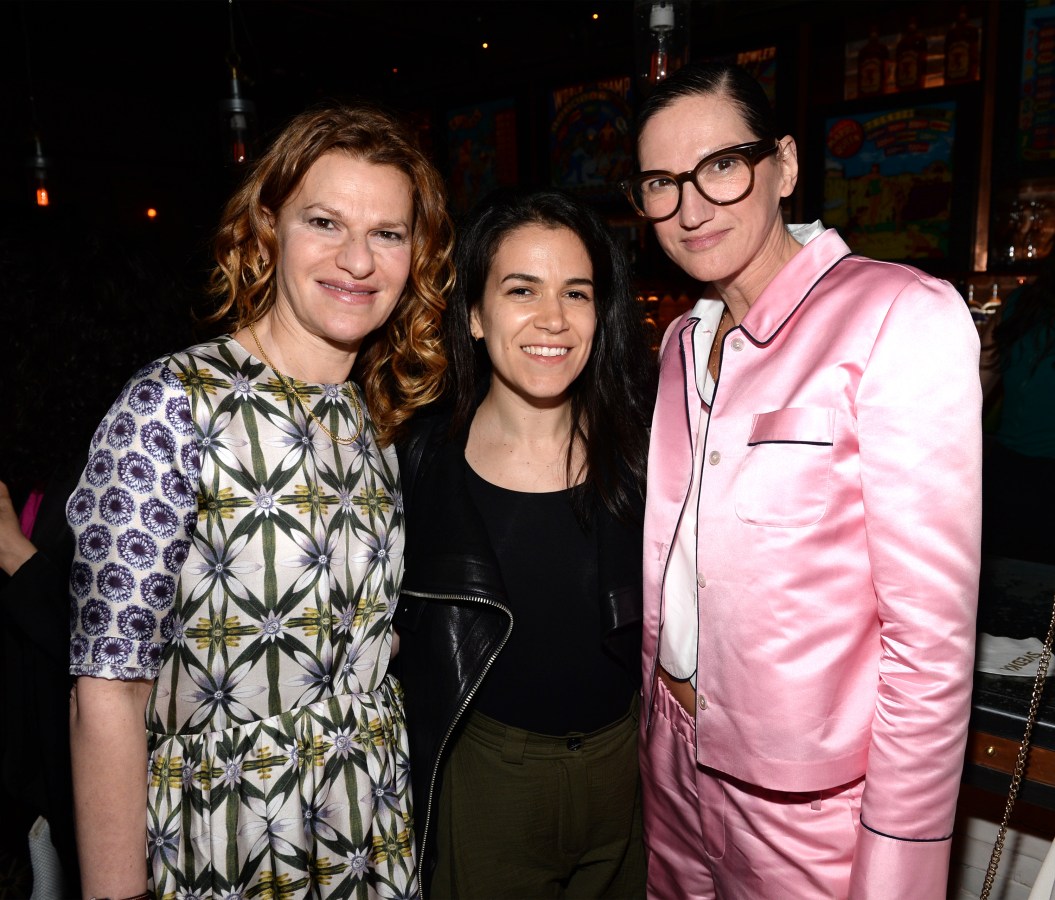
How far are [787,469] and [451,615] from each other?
824mm

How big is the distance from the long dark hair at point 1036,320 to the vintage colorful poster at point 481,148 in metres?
3.75

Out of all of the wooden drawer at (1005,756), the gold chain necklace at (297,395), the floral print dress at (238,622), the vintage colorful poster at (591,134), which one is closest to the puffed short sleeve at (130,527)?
the floral print dress at (238,622)

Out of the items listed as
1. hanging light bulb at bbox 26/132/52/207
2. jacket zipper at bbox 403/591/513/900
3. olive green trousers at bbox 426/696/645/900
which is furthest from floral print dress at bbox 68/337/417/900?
hanging light bulb at bbox 26/132/52/207

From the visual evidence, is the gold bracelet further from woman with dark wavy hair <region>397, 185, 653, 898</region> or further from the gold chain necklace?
the gold chain necklace

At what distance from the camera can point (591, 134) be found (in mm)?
5488

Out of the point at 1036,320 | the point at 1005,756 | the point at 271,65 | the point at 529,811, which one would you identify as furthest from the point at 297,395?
the point at 271,65

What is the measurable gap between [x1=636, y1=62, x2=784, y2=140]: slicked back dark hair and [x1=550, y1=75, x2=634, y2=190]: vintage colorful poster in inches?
153

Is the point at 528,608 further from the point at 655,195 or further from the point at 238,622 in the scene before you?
the point at 655,195

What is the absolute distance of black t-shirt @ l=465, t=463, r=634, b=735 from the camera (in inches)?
70.7

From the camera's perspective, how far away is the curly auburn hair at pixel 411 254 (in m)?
1.56

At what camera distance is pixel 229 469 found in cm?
141

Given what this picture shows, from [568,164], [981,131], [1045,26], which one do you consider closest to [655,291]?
[568,164]

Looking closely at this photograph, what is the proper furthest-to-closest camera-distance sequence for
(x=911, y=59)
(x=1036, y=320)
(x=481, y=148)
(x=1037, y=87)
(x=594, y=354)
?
(x=481, y=148) < (x=911, y=59) < (x=1037, y=87) < (x=1036, y=320) < (x=594, y=354)

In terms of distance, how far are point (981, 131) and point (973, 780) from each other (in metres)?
3.56
